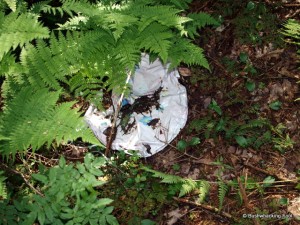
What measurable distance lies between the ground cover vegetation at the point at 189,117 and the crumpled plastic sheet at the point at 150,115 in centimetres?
12

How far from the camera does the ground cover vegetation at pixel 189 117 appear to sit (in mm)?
2748

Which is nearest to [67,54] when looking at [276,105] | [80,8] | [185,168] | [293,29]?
[80,8]

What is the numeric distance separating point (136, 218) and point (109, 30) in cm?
191

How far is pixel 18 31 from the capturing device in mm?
2656

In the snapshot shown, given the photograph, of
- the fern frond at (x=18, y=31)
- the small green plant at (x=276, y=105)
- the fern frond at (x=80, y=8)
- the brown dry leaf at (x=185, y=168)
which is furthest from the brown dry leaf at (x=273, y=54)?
the fern frond at (x=18, y=31)

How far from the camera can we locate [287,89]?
3.67 m

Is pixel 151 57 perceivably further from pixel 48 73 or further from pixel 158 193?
pixel 158 193

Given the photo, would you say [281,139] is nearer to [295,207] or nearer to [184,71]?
[295,207]

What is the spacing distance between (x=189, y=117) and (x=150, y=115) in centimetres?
46

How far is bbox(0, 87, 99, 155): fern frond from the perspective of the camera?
243 centimetres

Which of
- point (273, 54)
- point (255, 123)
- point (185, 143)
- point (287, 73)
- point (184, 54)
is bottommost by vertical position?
point (185, 143)

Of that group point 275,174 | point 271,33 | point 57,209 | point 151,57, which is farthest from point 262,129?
point 57,209

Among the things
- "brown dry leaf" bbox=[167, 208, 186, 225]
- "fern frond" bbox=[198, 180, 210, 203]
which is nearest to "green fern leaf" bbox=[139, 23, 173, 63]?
"fern frond" bbox=[198, 180, 210, 203]

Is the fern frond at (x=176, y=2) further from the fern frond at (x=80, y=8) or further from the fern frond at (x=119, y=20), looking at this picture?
the fern frond at (x=80, y=8)
